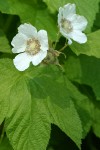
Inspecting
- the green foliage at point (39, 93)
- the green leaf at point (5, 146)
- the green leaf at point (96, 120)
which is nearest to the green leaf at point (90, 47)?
the green foliage at point (39, 93)

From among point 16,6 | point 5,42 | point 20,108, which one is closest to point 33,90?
point 20,108

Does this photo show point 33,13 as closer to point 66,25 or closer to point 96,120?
point 66,25

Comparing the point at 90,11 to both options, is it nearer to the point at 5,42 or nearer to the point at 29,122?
the point at 5,42

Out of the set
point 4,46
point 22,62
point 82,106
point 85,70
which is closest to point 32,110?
point 22,62

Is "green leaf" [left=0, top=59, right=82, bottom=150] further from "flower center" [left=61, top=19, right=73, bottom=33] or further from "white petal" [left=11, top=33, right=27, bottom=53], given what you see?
"flower center" [left=61, top=19, right=73, bottom=33]

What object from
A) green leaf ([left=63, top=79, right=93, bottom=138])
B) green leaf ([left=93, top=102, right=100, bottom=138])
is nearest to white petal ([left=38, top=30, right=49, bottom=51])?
green leaf ([left=63, top=79, right=93, bottom=138])

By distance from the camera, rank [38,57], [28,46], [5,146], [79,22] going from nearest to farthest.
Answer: [38,57] < [28,46] < [79,22] < [5,146]
